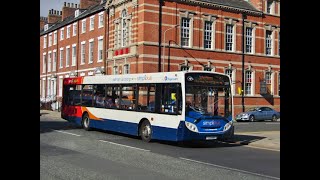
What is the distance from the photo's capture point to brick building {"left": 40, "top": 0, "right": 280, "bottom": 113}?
3544cm

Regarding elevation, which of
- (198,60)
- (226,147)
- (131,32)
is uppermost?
(131,32)

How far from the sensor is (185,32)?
37.6 metres

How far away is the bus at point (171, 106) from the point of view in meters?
15.1

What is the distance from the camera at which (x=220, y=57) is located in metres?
39.4

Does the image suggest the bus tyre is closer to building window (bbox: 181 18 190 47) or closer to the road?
the road

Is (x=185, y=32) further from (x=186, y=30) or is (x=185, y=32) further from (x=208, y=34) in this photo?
(x=208, y=34)

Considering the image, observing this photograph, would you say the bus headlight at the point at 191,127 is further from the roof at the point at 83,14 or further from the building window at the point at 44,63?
the building window at the point at 44,63

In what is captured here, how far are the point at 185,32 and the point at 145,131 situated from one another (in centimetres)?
2196

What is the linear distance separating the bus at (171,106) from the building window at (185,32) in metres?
18.7

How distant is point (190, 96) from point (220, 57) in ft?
81.7
